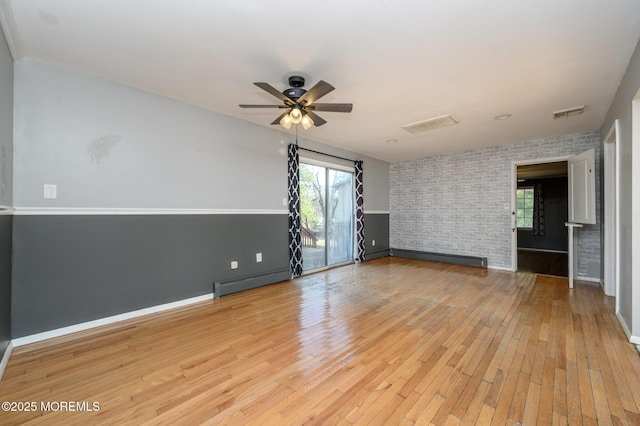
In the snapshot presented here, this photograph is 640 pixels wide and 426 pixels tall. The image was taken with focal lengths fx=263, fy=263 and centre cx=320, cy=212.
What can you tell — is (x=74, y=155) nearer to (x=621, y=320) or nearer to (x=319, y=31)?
(x=319, y=31)

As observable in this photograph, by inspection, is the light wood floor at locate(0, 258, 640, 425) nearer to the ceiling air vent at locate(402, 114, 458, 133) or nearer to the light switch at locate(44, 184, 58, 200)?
the light switch at locate(44, 184, 58, 200)

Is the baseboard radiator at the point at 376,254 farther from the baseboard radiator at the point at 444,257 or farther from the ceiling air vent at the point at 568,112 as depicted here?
the ceiling air vent at the point at 568,112

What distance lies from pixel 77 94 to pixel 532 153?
6957mm

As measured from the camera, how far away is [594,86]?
287 centimetres

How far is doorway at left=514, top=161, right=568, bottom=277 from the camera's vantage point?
25.0 ft

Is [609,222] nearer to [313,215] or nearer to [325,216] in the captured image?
[325,216]

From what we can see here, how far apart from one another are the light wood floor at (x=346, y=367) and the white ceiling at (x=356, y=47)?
2.55m

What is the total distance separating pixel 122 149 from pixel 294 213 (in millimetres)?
2510

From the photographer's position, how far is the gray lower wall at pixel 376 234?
6.33 meters

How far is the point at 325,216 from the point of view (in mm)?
5426

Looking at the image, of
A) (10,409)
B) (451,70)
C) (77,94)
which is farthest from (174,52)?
(10,409)

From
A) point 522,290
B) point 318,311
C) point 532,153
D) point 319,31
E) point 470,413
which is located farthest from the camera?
point 532,153

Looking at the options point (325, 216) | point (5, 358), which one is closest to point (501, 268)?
point (325, 216)

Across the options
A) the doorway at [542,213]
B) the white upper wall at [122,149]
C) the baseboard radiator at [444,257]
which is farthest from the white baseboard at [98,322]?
the doorway at [542,213]
